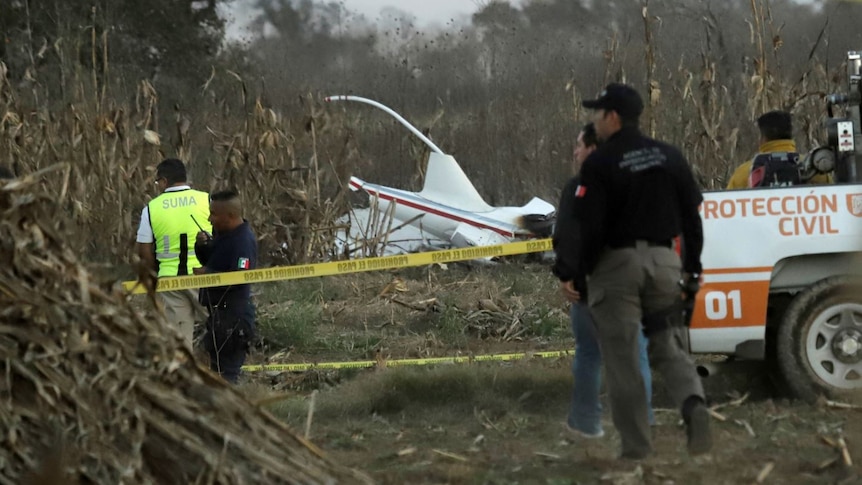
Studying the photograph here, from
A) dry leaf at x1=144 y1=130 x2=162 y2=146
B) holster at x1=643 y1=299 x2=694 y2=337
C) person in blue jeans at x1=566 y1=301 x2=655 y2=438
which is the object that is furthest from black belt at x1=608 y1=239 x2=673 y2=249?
dry leaf at x1=144 y1=130 x2=162 y2=146

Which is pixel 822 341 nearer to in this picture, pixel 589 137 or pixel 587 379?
pixel 587 379

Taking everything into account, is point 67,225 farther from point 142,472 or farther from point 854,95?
point 854,95

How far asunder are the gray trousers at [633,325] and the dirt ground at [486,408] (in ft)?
0.74

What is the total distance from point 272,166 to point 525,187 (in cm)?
599

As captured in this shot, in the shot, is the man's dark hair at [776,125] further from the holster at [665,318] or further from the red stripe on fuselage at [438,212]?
the red stripe on fuselage at [438,212]

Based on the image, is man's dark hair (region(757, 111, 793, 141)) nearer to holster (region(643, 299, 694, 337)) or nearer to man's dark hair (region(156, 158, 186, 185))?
holster (region(643, 299, 694, 337))

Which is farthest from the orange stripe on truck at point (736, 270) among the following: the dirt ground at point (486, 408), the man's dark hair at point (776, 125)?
the man's dark hair at point (776, 125)

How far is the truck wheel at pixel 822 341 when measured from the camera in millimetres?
7605

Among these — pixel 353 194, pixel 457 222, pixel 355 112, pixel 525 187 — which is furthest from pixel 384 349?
pixel 355 112

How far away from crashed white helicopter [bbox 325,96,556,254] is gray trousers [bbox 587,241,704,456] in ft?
30.0

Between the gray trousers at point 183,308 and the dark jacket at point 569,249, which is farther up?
the dark jacket at point 569,249

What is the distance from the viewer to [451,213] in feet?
52.2

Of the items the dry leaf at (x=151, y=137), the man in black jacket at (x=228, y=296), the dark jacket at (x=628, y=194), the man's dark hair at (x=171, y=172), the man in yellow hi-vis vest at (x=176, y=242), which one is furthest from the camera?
the dry leaf at (x=151, y=137)

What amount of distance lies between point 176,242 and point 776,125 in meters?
4.45
